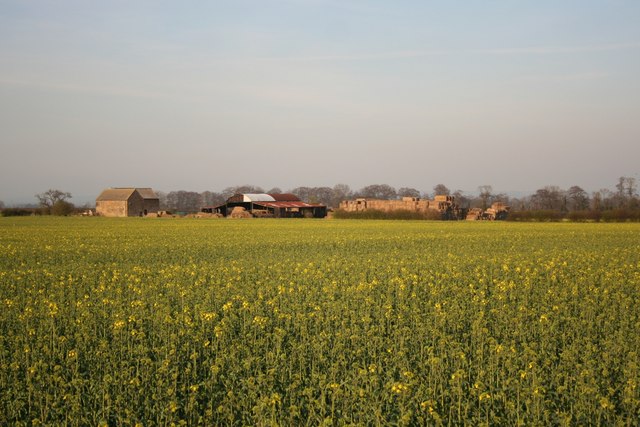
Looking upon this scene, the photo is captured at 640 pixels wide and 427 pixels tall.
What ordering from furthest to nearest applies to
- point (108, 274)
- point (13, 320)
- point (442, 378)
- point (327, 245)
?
1. point (327, 245)
2. point (108, 274)
3. point (13, 320)
4. point (442, 378)

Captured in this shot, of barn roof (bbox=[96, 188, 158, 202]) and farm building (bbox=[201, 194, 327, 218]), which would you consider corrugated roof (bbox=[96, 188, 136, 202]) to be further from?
farm building (bbox=[201, 194, 327, 218])

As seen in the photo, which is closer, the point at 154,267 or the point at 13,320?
the point at 13,320

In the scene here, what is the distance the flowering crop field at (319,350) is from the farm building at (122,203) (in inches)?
3981

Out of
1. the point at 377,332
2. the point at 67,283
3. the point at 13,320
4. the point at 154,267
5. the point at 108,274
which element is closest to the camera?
the point at 377,332

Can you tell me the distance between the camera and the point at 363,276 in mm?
18109

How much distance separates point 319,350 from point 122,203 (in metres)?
114

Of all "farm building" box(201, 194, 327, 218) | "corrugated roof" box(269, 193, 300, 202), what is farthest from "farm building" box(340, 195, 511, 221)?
"corrugated roof" box(269, 193, 300, 202)

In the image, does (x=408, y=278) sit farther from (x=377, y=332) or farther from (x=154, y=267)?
(x=154, y=267)

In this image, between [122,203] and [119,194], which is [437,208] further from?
[119,194]

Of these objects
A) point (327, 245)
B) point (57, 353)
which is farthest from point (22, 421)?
point (327, 245)

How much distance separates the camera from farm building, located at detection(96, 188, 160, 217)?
386 feet

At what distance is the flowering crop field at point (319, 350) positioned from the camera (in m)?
7.46

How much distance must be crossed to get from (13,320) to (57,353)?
2.84 meters

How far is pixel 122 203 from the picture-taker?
11781cm
